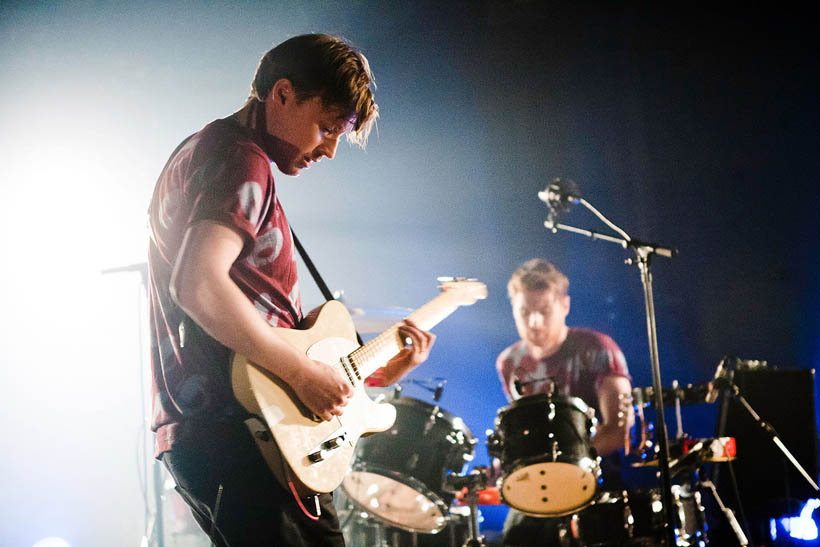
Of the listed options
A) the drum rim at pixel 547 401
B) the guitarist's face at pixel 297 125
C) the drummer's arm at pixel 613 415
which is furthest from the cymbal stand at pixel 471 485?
the guitarist's face at pixel 297 125

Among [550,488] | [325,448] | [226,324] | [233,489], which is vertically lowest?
[233,489]

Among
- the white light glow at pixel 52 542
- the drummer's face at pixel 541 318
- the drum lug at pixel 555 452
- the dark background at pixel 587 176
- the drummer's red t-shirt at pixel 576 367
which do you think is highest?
the dark background at pixel 587 176

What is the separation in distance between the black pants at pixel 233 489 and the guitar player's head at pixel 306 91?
0.75 m

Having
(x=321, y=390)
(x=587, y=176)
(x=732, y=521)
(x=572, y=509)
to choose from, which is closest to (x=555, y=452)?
(x=572, y=509)

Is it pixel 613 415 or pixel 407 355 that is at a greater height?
pixel 613 415

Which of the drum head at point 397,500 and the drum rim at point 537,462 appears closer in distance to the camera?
the drum rim at point 537,462

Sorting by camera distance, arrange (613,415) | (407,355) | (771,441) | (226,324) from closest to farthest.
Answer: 1. (226,324)
2. (407,355)
3. (613,415)
4. (771,441)

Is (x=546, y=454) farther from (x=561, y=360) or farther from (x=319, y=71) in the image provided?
(x=319, y=71)

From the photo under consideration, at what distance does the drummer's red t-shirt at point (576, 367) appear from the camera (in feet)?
15.6

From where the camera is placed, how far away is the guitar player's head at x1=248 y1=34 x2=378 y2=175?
1.81 meters

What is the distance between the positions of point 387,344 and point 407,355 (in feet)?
0.42

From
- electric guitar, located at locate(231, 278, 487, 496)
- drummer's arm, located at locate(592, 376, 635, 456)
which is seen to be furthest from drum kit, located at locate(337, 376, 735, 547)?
electric guitar, located at locate(231, 278, 487, 496)

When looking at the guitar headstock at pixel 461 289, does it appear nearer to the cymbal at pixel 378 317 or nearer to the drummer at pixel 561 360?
the cymbal at pixel 378 317

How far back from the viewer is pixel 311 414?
5.48 feet
